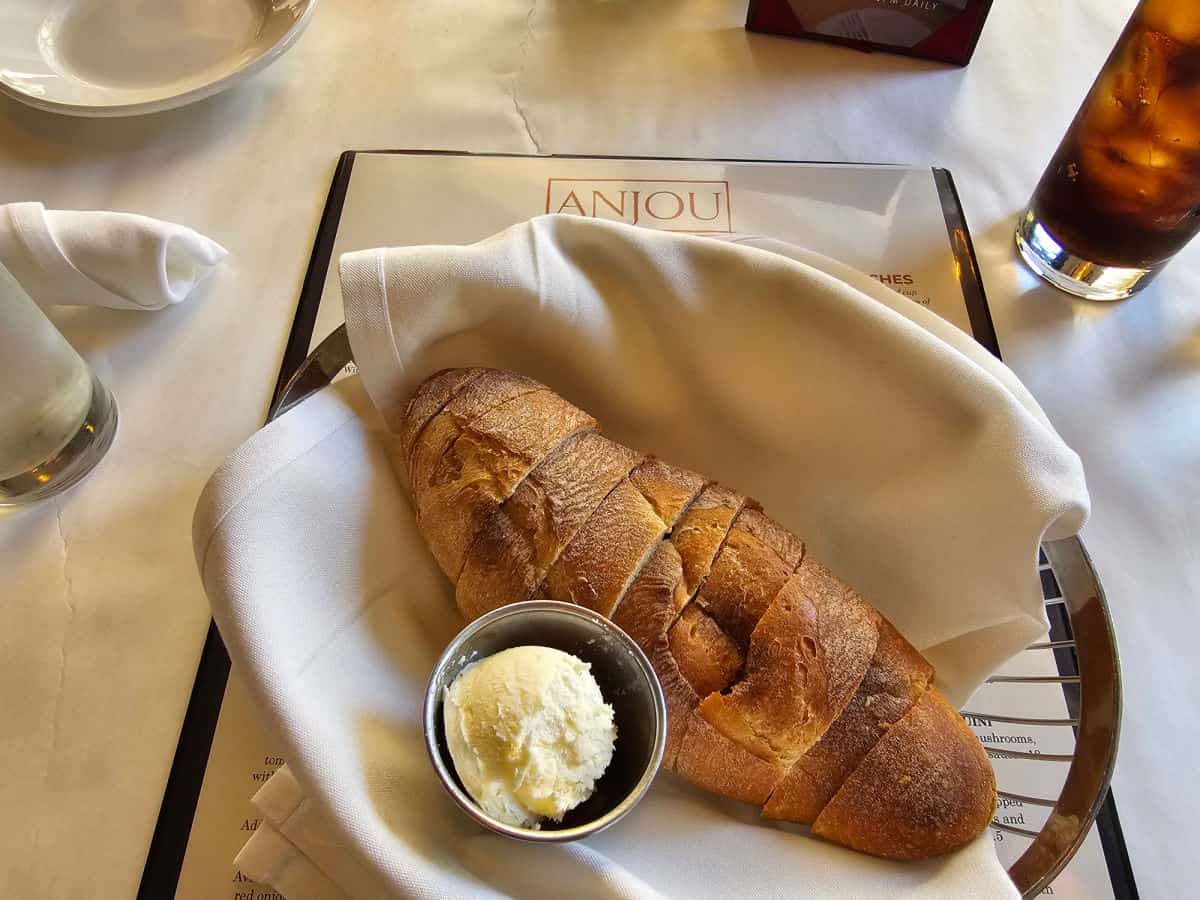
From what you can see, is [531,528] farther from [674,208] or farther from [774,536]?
[674,208]

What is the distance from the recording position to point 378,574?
2.33ft

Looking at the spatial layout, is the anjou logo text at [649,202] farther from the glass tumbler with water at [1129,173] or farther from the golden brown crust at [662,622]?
the golden brown crust at [662,622]

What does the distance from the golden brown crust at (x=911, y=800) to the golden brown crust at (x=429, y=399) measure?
0.45 meters

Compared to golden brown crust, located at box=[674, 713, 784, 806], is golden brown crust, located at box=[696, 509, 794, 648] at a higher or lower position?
higher

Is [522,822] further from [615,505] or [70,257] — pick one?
[70,257]

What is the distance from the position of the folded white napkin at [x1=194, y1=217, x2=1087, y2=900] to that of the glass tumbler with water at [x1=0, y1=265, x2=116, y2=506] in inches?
9.4

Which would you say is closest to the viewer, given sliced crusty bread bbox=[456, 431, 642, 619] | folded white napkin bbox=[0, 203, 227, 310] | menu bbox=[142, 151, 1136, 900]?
sliced crusty bread bbox=[456, 431, 642, 619]

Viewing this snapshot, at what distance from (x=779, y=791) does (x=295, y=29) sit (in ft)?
3.64

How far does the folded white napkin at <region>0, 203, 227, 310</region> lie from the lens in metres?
0.87

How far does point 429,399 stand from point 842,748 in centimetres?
44

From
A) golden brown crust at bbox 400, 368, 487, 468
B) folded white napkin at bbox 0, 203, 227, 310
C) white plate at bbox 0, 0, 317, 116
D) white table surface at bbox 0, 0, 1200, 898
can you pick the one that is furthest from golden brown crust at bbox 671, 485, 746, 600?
white plate at bbox 0, 0, 317, 116

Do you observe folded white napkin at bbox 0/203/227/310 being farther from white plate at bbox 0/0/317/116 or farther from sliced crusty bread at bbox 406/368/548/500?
sliced crusty bread at bbox 406/368/548/500

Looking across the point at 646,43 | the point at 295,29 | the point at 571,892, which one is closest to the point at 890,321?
the point at 571,892

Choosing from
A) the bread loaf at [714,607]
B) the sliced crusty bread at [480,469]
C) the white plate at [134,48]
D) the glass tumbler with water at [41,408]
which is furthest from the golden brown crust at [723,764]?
the white plate at [134,48]
